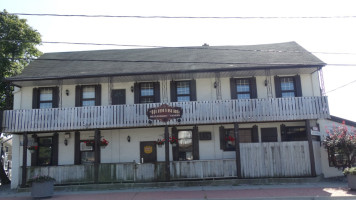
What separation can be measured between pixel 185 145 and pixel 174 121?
227cm

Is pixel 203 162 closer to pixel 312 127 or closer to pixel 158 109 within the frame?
pixel 158 109

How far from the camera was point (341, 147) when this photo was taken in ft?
49.8

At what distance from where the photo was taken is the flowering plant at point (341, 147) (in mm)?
15023

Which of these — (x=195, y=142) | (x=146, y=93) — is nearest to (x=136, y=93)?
(x=146, y=93)

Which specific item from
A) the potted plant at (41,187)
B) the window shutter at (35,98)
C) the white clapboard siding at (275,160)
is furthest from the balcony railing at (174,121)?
the potted plant at (41,187)

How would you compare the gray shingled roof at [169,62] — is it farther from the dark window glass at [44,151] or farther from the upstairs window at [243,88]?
the dark window glass at [44,151]

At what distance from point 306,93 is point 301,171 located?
Answer: 4.64m

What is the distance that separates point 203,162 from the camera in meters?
15.8

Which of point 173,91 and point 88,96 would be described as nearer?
point 173,91

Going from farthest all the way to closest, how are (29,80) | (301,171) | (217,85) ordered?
(217,85)
(29,80)
(301,171)

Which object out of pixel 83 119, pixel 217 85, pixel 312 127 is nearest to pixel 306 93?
pixel 312 127

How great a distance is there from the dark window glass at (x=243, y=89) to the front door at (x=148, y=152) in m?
5.73

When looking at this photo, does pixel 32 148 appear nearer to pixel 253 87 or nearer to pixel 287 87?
pixel 253 87

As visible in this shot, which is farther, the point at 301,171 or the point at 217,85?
the point at 217,85
